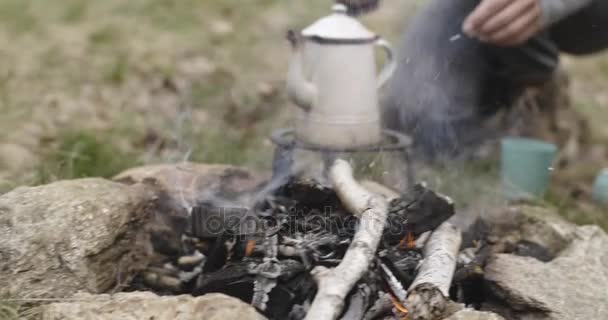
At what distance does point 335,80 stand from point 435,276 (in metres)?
0.73

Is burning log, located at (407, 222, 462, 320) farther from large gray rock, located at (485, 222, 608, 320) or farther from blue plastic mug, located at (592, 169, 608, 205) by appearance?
blue plastic mug, located at (592, 169, 608, 205)

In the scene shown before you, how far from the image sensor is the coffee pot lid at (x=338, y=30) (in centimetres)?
211

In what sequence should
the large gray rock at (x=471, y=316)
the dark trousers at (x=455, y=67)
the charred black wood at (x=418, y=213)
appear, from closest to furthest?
the large gray rock at (x=471, y=316) < the charred black wood at (x=418, y=213) < the dark trousers at (x=455, y=67)

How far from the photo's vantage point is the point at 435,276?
1637mm

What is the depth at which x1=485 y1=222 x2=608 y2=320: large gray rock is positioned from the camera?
1.66 metres

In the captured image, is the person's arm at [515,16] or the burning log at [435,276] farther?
the person's arm at [515,16]

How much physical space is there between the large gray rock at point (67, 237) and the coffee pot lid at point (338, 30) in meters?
0.68

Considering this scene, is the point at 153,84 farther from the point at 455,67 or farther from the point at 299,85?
the point at 299,85

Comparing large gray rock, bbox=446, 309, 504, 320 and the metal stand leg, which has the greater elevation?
the metal stand leg

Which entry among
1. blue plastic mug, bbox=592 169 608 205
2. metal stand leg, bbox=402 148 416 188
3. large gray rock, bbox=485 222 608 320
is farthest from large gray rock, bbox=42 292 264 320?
blue plastic mug, bbox=592 169 608 205

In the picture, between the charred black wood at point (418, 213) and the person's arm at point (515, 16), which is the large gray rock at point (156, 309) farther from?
the person's arm at point (515, 16)

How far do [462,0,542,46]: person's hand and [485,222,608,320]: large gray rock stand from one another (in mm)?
746

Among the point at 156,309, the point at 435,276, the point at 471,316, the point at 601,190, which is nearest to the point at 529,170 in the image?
the point at 601,190

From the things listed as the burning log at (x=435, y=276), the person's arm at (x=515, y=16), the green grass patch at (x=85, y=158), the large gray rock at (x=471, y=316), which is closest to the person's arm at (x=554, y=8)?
the person's arm at (x=515, y=16)
